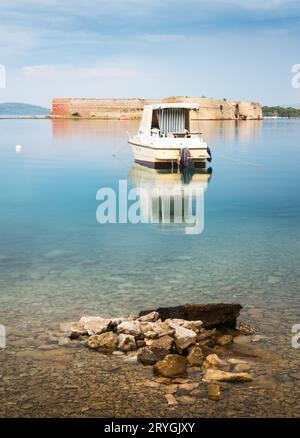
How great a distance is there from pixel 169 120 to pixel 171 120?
11 cm

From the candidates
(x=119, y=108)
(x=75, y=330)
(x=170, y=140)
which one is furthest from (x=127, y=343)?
(x=119, y=108)

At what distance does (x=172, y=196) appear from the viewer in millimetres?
23750

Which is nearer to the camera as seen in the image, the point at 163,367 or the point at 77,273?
the point at 163,367

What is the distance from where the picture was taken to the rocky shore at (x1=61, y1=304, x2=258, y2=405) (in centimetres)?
644

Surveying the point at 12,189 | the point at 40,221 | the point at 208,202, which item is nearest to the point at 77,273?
the point at 40,221

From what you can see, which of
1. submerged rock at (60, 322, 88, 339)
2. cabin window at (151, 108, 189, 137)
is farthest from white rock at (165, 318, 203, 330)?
cabin window at (151, 108, 189, 137)

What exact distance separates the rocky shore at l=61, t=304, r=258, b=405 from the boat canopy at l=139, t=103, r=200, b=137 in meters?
23.9

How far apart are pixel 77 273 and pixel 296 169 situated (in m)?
28.5

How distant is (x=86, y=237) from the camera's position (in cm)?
1473

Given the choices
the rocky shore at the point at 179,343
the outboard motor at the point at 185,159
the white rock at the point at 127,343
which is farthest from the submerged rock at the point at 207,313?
the outboard motor at the point at 185,159

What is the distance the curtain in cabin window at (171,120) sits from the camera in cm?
3155

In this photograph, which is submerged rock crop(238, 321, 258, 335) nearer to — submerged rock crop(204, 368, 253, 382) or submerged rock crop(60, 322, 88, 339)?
submerged rock crop(204, 368, 253, 382)
